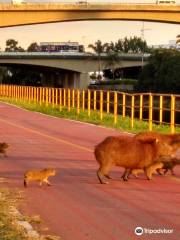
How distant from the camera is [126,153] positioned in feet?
37.8

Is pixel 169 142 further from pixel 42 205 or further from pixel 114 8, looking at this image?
pixel 114 8

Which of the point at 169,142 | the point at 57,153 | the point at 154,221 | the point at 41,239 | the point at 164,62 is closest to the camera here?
the point at 41,239

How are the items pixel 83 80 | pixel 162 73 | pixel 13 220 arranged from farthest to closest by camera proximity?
pixel 83 80, pixel 162 73, pixel 13 220

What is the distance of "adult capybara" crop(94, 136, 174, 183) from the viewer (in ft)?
37.7

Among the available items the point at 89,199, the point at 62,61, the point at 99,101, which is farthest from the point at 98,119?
the point at 62,61

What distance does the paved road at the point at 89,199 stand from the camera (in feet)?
28.4

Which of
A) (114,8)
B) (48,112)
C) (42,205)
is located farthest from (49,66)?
(42,205)

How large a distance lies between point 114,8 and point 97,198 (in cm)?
6125

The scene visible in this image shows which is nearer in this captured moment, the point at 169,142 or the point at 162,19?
the point at 169,142

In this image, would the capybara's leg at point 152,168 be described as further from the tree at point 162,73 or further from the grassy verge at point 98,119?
the tree at point 162,73

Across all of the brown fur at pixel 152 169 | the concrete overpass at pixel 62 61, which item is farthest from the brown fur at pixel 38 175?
the concrete overpass at pixel 62 61

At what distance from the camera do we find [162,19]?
71.9 meters

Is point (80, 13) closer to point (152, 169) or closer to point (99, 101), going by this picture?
point (99, 101)

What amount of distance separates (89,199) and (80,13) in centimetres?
6199
